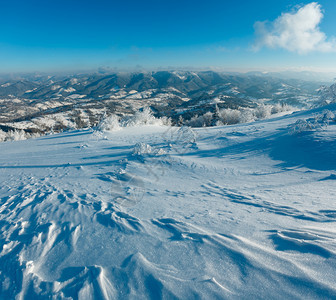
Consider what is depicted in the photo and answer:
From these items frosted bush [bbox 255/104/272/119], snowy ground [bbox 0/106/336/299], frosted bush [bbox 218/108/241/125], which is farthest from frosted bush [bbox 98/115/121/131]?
frosted bush [bbox 255/104/272/119]

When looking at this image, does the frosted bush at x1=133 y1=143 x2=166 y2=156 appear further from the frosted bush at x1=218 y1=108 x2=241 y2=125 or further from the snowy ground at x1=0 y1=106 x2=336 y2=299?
the frosted bush at x1=218 y1=108 x2=241 y2=125

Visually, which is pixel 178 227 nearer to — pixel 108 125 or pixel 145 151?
pixel 145 151

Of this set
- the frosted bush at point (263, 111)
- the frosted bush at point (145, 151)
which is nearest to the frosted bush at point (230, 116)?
the frosted bush at point (263, 111)

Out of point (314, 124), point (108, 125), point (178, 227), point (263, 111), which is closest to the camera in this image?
point (178, 227)

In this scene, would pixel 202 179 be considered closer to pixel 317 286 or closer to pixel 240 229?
pixel 240 229

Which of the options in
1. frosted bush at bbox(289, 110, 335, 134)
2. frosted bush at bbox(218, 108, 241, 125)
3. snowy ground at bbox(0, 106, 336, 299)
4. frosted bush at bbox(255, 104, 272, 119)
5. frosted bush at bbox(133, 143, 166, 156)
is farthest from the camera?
frosted bush at bbox(255, 104, 272, 119)

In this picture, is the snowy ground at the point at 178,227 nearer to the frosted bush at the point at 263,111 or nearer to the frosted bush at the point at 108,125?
the frosted bush at the point at 108,125

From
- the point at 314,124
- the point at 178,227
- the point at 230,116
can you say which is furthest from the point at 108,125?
the point at 230,116

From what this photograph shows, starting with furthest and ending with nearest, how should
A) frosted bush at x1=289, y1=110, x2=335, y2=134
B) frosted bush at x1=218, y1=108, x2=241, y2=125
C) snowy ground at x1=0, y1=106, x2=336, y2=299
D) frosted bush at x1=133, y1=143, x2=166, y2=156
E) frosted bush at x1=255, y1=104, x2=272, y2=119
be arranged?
frosted bush at x1=255, y1=104, x2=272, y2=119 → frosted bush at x1=218, y1=108, x2=241, y2=125 → frosted bush at x1=133, y1=143, x2=166, y2=156 → frosted bush at x1=289, y1=110, x2=335, y2=134 → snowy ground at x1=0, y1=106, x2=336, y2=299

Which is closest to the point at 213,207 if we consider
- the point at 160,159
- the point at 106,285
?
the point at 106,285
